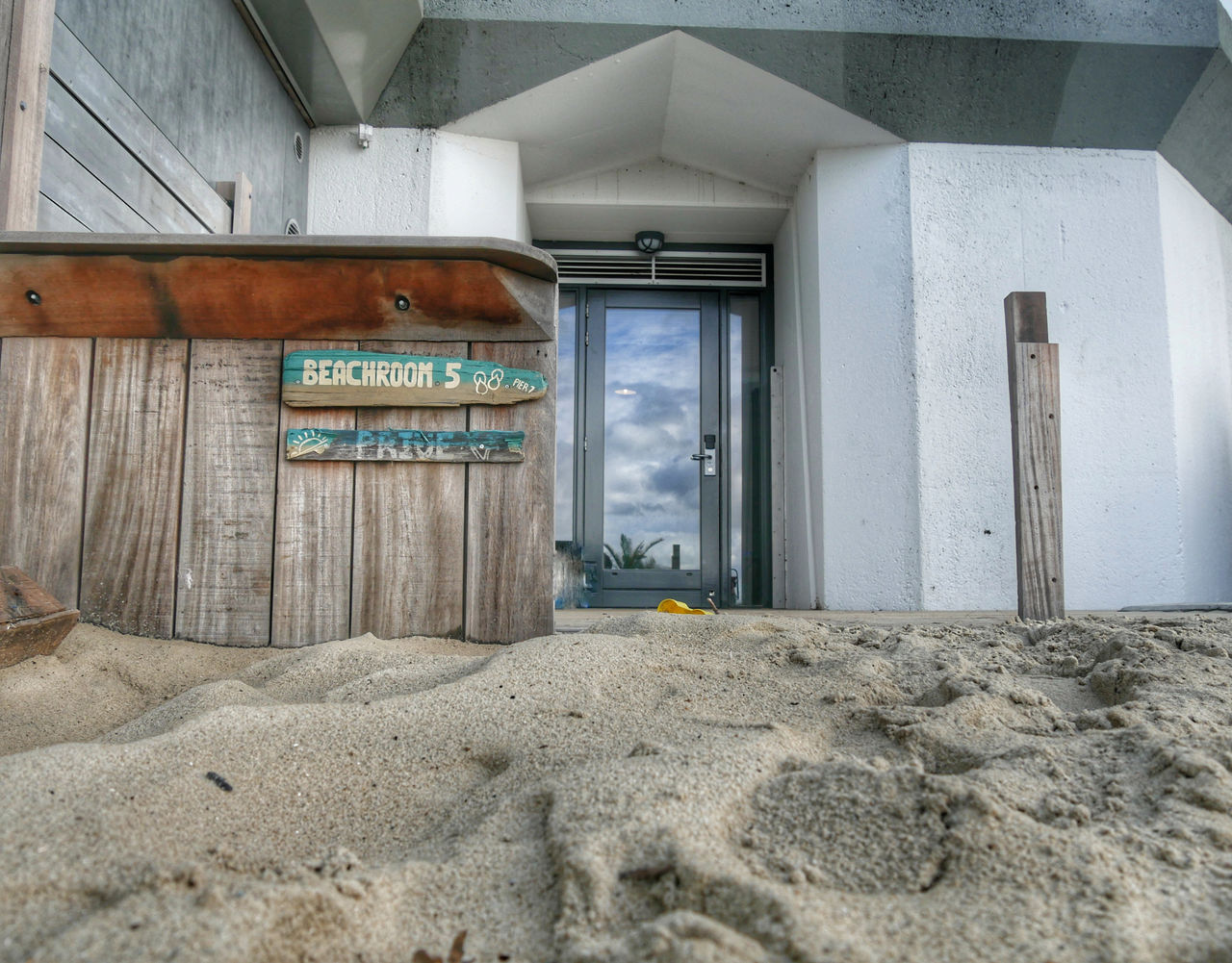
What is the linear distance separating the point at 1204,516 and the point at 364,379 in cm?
476

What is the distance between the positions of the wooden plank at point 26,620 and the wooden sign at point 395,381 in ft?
2.13

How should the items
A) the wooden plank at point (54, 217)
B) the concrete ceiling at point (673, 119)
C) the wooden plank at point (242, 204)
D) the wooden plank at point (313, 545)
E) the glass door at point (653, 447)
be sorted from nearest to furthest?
the wooden plank at point (313, 545), the wooden plank at point (54, 217), the wooden plank at point (242, 204), the concrete ceiling at point (673, 119), the glass door at point (653, 447)

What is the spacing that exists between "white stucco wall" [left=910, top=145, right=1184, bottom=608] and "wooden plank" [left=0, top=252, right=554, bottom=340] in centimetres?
312

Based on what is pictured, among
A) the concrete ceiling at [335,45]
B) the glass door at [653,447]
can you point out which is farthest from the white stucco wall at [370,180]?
the glass door at [653,447]

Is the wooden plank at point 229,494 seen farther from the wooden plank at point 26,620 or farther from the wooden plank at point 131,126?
the wooden plank at point 131,126

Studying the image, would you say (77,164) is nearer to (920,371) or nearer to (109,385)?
(109,385)

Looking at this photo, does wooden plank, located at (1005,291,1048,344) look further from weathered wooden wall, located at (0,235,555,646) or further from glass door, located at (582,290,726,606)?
glass door, located at (582,290,726,606)

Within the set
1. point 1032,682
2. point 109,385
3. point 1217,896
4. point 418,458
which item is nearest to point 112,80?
point 109,385

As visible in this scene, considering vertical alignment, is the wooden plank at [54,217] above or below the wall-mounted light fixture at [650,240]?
below

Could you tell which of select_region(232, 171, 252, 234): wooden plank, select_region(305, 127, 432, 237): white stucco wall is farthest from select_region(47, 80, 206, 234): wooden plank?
select_region(305, 127, 432, 237): white stucco wall

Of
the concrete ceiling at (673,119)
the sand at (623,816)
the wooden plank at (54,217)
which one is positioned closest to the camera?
the sand at (623,816)

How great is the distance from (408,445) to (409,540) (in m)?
0.23

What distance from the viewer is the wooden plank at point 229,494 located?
6.06ft

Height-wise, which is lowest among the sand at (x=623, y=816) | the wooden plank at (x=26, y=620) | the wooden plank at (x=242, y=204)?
the sand at (x=623, y=816)
